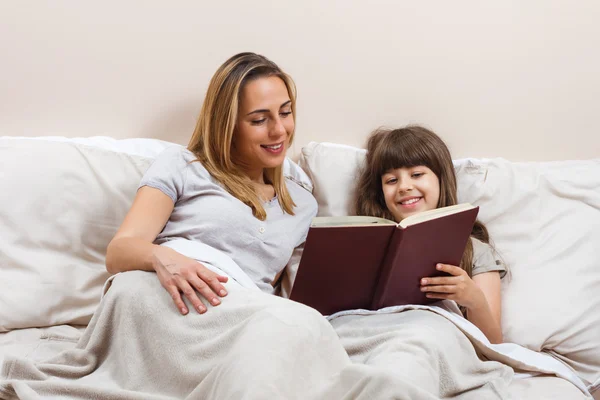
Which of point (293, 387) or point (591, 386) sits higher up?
point (293, 387)

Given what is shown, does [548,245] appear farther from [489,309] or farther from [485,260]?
[489,309]

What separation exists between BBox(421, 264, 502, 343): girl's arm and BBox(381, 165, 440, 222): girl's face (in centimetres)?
24

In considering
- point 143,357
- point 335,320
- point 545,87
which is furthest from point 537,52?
point 143,357

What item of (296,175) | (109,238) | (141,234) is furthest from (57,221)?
(296,175)

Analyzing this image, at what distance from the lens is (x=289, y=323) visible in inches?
46.1

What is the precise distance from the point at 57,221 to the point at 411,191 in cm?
92

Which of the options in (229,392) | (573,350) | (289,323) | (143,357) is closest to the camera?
(229,392)

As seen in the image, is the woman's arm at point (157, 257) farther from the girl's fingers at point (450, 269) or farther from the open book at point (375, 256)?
the girl's fingers at point (450, 269)

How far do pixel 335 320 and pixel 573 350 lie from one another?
0.62 m

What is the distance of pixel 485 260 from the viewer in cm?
172

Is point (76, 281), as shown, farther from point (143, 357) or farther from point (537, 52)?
point (537, 52)

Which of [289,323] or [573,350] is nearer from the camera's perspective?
[289,323]

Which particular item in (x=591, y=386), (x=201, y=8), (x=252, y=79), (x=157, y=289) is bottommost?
(x=591, y=386)

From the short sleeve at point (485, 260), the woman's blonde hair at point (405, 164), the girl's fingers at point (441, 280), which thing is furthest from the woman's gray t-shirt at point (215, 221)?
the short sleeve at point (485, 260)
